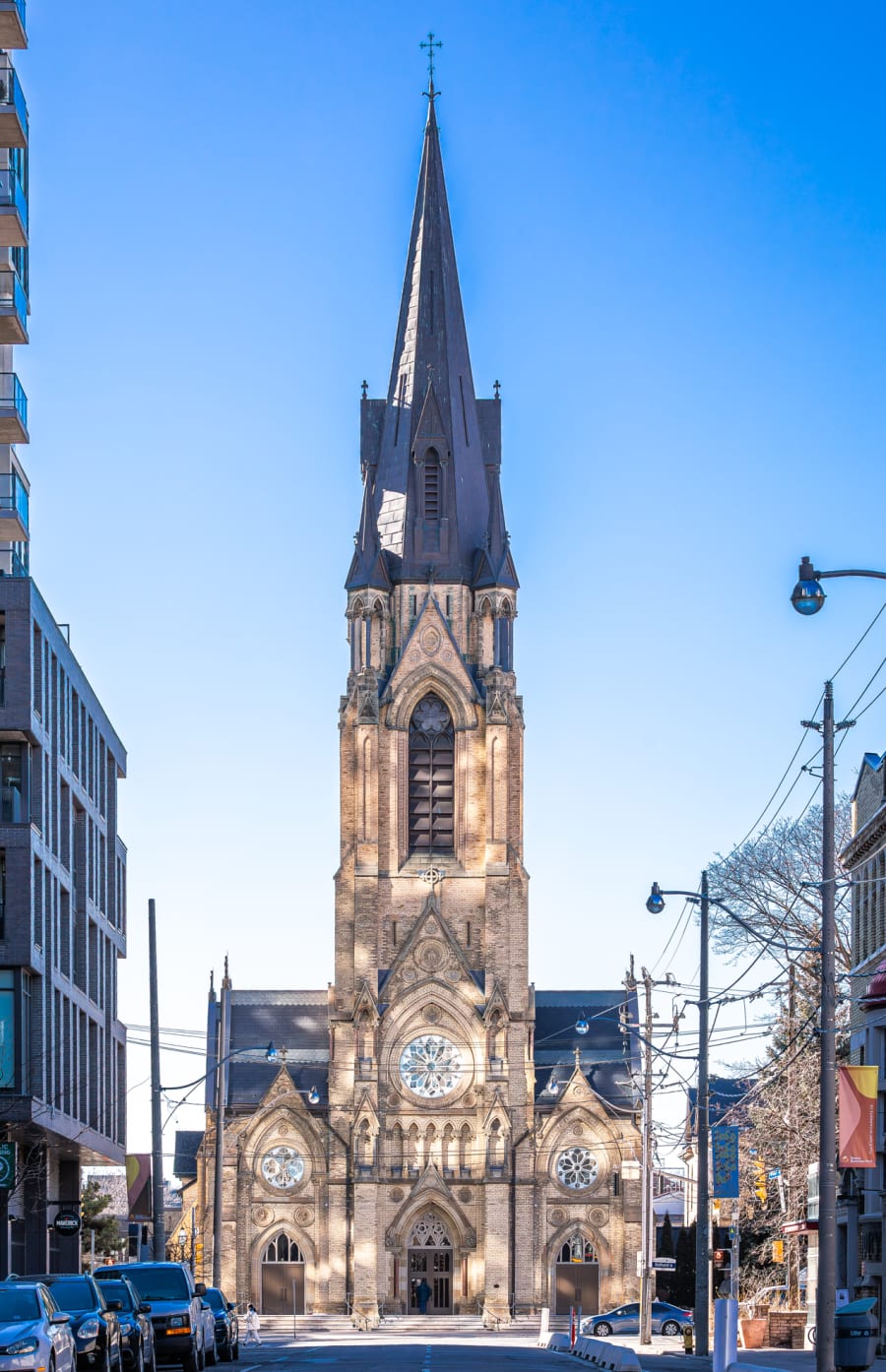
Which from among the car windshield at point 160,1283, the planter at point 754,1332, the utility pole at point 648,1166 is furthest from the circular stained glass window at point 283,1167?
the car windshield at point 160,1283

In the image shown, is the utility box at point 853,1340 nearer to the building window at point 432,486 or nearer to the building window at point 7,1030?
the building window at point 7,1030

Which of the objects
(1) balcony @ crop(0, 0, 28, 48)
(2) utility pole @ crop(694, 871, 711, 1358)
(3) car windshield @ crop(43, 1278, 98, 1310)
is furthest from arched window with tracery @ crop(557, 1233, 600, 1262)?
(3) car windshield @ crop(43, 1278, 98, 1310)

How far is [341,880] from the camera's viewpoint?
288 feet

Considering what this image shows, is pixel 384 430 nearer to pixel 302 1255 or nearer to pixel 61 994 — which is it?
pixel 302 1255

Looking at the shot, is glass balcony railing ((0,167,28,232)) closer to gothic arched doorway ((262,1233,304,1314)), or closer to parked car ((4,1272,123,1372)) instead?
parked car ((4,1272,123,1372))

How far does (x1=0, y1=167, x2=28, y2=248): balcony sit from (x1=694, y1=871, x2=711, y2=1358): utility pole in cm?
1835

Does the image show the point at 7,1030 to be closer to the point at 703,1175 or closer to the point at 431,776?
the point at 703,1175

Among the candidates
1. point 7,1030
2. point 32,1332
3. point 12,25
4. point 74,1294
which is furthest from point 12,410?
point 32,1332

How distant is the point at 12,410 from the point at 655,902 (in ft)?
52.6

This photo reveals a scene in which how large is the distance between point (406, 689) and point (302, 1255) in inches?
879

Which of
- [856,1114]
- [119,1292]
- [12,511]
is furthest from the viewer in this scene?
A: [12,511]

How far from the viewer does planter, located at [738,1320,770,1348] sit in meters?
48.7

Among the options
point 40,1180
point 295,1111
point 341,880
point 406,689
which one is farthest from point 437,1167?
point 40,1180

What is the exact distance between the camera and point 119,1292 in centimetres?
2959
